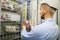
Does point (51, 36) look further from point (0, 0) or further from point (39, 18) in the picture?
point (0, 0)

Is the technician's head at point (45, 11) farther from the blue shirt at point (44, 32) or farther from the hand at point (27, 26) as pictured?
the hand at point (27, 26)

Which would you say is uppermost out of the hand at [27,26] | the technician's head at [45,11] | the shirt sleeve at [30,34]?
the technician's head at [45,11]

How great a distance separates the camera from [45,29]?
195 centimetres

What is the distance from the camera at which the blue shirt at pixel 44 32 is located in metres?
1.84

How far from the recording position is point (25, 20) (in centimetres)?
181

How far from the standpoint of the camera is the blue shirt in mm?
1842

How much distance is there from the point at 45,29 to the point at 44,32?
0.15 feet

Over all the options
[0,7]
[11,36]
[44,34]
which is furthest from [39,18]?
[0,7]

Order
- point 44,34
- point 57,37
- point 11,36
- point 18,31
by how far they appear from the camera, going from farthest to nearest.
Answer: point 57,37, point 44,34, point 18,31, point 11,36

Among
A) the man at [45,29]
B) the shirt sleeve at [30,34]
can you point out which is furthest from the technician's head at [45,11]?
the shirt sleeve at [30,34]

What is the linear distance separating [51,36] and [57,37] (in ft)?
0.60

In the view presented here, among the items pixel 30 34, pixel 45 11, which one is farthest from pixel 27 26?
pixel 45 11

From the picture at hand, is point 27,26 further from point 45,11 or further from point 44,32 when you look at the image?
point 45,11

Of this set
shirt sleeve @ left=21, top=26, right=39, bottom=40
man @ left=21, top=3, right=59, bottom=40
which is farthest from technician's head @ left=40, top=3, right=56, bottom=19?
shirt sleeve @ left=21, top=26, right=39, bottom=40
